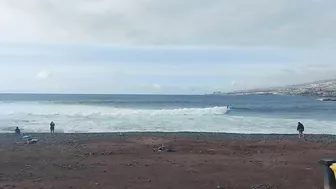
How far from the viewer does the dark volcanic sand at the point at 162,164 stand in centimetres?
1177

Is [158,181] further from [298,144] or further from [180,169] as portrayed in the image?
[298,144]

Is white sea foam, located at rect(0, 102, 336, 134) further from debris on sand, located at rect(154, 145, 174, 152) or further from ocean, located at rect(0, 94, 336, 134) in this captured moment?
debris on sand, located at rect(154, 145, 174, 152)

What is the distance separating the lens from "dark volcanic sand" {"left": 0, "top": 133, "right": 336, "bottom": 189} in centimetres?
1177

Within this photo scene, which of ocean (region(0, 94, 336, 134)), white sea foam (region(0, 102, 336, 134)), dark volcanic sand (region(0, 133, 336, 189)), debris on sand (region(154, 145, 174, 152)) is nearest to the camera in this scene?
dark volcanic sand (region(0, 133, 336, 189))

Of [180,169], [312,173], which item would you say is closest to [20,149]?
[180,169]

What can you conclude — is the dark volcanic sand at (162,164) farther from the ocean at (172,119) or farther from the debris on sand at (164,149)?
the ocean at (172,119)

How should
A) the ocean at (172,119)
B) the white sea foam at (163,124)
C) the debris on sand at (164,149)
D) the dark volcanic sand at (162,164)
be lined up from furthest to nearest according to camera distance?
the ocean at (172,119)
the white sea foam at (163,124)
the debris on sand at (164,149)
the dark volcanic sand at (162,164)

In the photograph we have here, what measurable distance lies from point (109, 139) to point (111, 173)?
29.8 ft

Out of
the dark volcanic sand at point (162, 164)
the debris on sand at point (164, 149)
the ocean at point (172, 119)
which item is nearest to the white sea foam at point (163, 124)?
the ocean at point (172, 119)

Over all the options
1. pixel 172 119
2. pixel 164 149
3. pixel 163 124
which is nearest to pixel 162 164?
pixel 164 149

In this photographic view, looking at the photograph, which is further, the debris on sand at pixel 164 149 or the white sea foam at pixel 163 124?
the white sea foam at pixel 163 124

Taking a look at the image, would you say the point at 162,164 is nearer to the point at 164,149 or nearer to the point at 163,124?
the point at 164,149

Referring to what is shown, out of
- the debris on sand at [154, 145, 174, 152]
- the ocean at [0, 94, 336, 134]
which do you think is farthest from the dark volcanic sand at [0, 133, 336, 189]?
the ocean at [0, 94, 336, 134]

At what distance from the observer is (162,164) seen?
47.1ft
